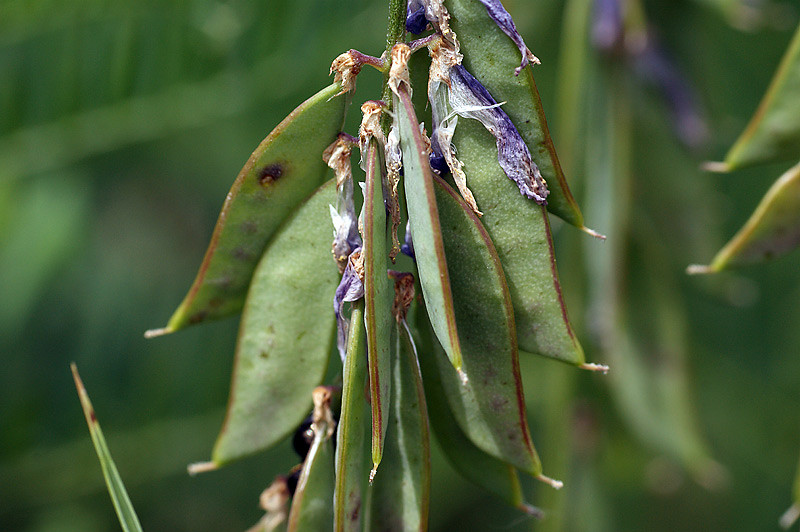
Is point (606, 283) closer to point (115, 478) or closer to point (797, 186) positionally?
point (797, 186)

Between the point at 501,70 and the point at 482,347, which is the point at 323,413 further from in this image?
the point at 501,70

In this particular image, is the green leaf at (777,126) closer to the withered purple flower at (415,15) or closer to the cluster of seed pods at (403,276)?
the cluster of seed pods at (403,276)

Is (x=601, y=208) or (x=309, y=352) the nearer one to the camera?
(x=309, y=352)

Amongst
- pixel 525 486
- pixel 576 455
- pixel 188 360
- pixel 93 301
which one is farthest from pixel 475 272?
pixel 525 486

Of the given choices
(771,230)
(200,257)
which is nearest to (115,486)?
(771,230)

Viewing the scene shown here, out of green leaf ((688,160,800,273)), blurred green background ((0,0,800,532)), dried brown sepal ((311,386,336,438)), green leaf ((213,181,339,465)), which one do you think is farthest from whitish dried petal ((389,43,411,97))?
blurred green background ((0,0,800,532))

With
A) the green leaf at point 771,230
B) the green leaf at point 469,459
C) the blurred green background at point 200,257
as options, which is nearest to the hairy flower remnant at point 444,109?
the green leaf at point 469,459

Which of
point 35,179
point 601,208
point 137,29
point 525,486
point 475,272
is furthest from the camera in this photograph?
point 525,486
